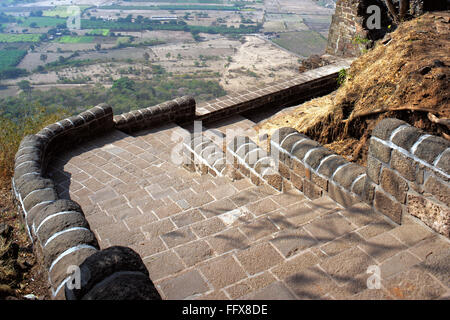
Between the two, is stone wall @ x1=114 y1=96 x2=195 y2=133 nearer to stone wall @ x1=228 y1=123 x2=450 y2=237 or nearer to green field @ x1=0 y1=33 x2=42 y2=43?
stone wall @ x1=228 y1=123 x2=450 y2=237

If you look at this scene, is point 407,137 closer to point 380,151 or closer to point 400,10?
point 380,151

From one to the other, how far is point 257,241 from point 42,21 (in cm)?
7699

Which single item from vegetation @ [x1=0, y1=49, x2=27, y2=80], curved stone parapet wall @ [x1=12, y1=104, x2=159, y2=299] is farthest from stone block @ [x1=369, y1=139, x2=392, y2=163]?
vegetation @ [x1=0, y1=49, x2=27, y2=80]

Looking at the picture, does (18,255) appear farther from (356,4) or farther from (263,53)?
(263,53)

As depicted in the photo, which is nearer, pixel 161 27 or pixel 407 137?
pixel 407 137

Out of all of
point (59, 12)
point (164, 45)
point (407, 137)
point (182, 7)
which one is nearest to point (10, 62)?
point (164, 45)

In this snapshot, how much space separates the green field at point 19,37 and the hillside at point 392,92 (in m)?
61.6

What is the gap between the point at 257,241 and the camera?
3.08 meters

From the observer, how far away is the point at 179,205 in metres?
4.33

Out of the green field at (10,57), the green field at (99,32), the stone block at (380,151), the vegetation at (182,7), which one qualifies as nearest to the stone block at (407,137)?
the stone block at (380,151)

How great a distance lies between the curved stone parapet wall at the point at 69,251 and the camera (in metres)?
2.08

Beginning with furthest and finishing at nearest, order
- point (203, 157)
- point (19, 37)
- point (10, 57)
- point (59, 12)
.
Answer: point (59, 12) < point (19, 37) < point (10, 57) < point (203, 157)

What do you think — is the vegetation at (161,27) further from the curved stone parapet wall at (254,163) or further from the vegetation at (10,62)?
the curved stone parapet wall at (254,163)
